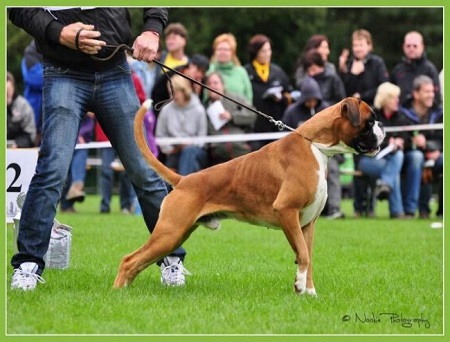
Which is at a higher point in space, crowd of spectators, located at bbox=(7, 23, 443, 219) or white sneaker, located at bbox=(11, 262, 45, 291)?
crowd of spectators, located at bbox=(7, 23, 443, 219)

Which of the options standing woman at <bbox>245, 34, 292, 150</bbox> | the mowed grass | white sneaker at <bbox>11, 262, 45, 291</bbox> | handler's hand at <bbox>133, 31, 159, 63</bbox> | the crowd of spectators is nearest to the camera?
the mowed grass

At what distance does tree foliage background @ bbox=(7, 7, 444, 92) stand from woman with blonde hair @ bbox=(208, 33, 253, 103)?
15.0 metres

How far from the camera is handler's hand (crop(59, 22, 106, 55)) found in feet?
19.4

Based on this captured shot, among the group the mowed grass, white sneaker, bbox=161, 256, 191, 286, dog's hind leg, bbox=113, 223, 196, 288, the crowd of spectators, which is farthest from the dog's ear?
the crowd of spectators

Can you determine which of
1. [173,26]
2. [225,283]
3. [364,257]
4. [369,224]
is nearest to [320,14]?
[173,26]

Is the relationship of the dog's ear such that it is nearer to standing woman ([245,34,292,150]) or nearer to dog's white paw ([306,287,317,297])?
dog's white paw ([306,287,317,297])

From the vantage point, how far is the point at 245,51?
3002 centimetres

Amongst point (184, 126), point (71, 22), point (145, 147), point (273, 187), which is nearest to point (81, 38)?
point (71, 22)

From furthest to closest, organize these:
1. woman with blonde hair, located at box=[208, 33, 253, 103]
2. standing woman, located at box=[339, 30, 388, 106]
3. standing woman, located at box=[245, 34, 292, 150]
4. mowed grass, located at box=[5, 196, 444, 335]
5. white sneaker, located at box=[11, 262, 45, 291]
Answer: standing woman, located at box=[339, 30, 388, 106], standing woman, located at box=[245, 34, 292, 150], woman with blonde hair, located at box=[208, 33, 253, 103], white sneaker, located at box=[11, 262, 45, 291], mowed grass, located at box=[5, 196, 444, 335]

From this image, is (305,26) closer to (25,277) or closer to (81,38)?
(81,38)

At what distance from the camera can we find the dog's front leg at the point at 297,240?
583 centimetres

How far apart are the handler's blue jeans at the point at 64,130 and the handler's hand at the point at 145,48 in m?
0.25

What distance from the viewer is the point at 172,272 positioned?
652cm

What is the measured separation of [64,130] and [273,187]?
1.46m
